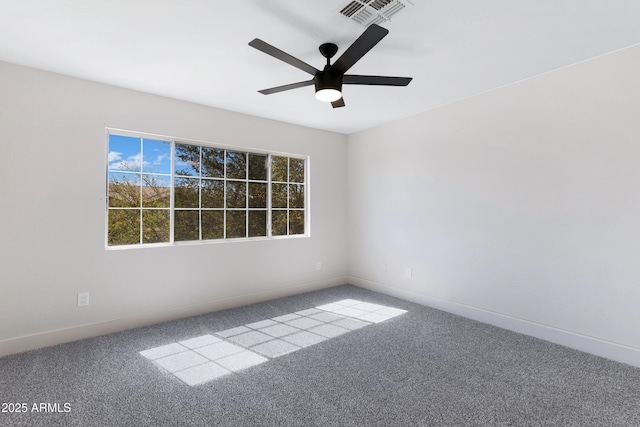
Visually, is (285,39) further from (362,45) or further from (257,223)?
(257,223)

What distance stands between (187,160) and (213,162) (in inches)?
12.2

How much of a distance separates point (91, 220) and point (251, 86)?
6.76 ft

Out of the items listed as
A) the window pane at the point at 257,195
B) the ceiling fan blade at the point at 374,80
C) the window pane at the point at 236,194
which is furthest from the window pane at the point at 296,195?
the ceiling fan blade at the point at 374,80

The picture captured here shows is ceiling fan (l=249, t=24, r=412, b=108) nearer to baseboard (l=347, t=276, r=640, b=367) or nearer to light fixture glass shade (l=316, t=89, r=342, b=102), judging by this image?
light fixture glass shade (l=316, t=89, r=342, b=102)

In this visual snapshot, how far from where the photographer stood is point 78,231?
286 cm

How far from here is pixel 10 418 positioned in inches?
69.6

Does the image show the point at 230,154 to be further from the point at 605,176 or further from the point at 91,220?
the point at 605,176

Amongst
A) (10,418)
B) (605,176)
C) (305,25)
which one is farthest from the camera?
(605,176)

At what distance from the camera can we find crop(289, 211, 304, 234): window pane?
4512 millimetres

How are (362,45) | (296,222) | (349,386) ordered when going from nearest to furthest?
(362,45)
(349,386)
(296,222)

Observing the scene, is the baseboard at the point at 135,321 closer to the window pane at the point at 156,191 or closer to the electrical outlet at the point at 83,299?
the electrical outlet at the point at 83,299

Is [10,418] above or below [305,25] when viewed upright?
below

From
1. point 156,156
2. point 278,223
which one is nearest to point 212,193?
point 156,156

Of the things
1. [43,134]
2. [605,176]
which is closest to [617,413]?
[605,176]
